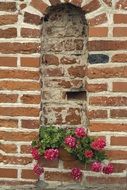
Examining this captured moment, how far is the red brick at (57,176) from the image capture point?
3.81 metres

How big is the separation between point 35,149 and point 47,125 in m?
0.26

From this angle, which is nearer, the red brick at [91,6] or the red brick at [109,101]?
the red brick at [91,6]

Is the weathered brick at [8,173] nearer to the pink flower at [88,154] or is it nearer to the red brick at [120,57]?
the pink flower at [88,154]

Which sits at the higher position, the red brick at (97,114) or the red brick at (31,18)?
the red brick at (31,18)

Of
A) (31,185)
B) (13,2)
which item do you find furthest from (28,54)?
(31,185)

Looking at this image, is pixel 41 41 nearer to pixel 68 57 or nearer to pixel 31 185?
pixel 68 57

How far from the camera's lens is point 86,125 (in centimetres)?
380

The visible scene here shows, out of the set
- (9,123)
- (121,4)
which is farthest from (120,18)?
(9,123)

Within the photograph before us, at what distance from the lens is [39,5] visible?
11.7 feet

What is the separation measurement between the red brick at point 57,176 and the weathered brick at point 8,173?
0.24 meters

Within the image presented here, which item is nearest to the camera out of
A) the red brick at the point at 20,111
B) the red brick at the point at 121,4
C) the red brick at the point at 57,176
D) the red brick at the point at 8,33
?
the red brick at the point at 121,4

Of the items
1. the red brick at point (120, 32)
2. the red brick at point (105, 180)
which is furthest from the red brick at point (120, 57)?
the red brick at point (105, 180)

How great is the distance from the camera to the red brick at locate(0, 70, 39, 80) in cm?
366

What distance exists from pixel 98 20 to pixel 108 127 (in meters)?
0.79
